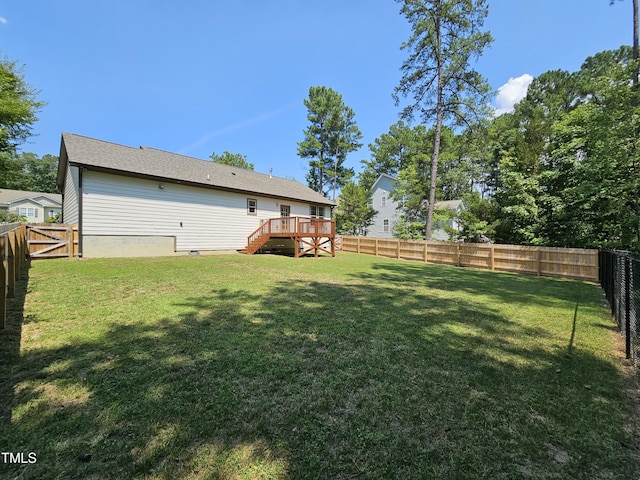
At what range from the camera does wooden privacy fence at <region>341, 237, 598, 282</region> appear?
10.9 metres

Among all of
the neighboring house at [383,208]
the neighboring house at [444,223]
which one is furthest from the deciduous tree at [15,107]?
the neighboring house at [444,223]

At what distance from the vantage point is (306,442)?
1984 mm

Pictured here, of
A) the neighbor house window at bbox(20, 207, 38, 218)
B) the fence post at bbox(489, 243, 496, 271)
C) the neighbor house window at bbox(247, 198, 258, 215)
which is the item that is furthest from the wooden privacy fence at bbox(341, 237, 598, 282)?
the neighbor house window at bbox(20, 207, 38, 218)

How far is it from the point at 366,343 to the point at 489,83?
63.4 feet

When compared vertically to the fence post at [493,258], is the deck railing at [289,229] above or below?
above

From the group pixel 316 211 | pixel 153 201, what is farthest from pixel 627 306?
pixel 316 211

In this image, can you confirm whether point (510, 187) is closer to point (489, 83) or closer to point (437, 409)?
point (489, 83)

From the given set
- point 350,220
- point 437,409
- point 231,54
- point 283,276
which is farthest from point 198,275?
point 350,220

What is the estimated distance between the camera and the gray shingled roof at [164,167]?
39.3 ft

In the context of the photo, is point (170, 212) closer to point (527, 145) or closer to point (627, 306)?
point (627, 306)

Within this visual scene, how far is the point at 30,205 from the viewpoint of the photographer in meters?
34.8

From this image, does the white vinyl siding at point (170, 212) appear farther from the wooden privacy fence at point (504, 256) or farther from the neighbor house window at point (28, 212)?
the neighbor house window at point (28, 212)

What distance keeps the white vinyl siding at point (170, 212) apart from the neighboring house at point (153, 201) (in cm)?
3

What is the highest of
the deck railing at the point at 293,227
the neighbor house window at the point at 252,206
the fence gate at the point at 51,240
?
the neighbor house window at the point at 252,206
